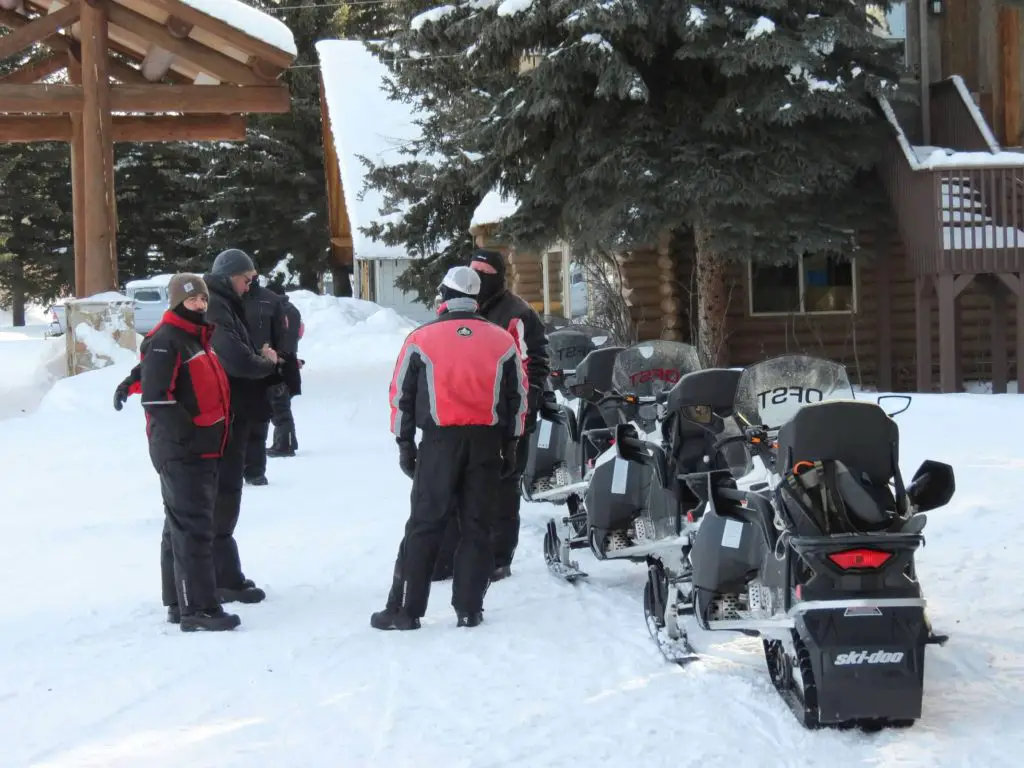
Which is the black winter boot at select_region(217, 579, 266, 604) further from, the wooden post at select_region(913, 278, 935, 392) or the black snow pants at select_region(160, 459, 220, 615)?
the wooden post at select_region(913, 278, 935, 392)

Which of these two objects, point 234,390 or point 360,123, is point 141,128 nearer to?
point 360,123

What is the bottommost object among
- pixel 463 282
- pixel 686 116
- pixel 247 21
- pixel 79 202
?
pixel 463 282

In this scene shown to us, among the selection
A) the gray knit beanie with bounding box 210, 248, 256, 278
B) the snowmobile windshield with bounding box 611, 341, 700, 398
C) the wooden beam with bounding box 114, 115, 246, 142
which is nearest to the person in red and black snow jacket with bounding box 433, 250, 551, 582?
the snowmobile windshield with bounding box 611, 341, 700, 398

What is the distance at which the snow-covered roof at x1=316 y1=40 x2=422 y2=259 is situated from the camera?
31.8 meters

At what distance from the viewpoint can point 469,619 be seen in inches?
256

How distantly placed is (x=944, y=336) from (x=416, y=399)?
Answer: 33.6 feet

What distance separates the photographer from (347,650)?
19.9ft

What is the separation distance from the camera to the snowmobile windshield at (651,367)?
7730mm

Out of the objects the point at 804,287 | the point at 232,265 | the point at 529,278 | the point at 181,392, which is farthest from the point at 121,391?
the point at 529,278

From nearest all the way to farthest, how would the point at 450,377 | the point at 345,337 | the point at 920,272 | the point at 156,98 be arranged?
the point at 450,377 < the point at 920,272 < the point at 156,98 < the point at 345,337

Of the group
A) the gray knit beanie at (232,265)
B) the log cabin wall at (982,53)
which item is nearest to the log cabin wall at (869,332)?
the log cabin wall at (982,53)

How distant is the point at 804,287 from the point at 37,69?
11.5 m

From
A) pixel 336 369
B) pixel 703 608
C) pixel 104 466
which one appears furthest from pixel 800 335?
pixel 703 608

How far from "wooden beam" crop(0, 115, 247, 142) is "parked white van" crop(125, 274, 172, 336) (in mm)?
15947
